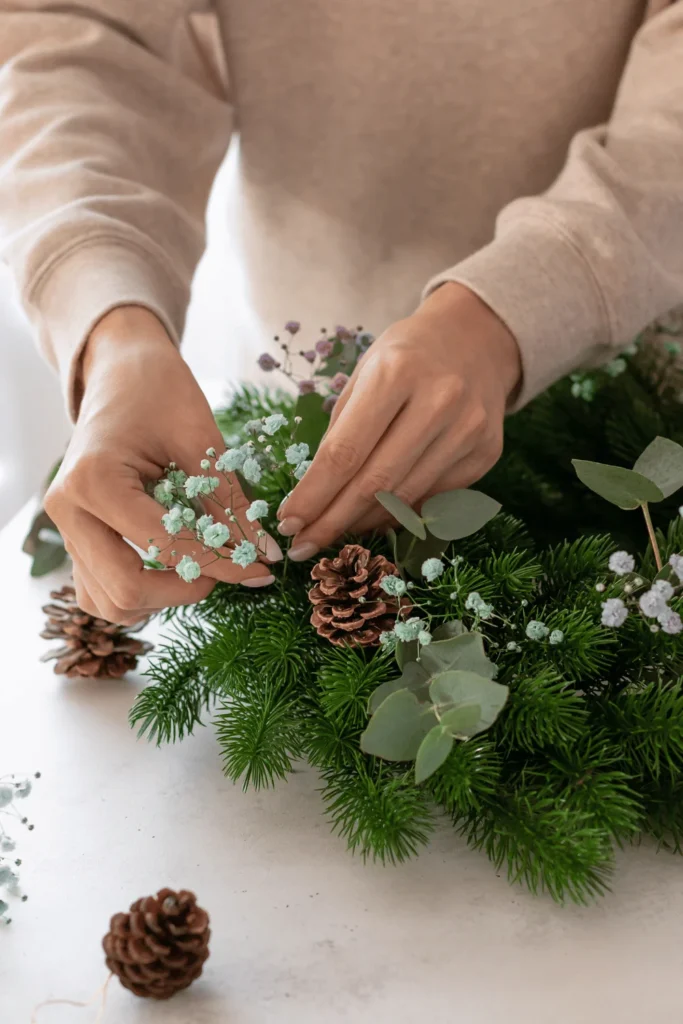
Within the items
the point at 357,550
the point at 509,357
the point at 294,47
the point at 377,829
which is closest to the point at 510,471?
the point at 509,357

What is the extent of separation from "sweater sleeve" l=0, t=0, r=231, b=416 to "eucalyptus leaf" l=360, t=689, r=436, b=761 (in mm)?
331

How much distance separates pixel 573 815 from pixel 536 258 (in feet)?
1.22

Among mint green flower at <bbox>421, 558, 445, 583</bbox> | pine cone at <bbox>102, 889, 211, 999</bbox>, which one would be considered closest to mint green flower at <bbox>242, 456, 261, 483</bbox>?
mint green flower at <bbox>421, 558, 445, 583</bbox>

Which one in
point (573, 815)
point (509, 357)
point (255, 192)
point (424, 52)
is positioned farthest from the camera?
point (255, 192)

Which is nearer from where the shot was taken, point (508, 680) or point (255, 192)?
point (508, 680)

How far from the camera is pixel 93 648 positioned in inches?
23.5

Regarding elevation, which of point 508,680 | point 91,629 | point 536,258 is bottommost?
point 91,629

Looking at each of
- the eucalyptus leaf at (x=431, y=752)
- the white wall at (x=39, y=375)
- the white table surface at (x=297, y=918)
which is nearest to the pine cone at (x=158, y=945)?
the white table surface at (x=297, y=918)

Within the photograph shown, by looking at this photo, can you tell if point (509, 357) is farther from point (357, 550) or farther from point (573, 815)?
point (573, 815)

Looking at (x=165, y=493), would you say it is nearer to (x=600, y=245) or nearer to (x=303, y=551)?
(x=303, y=551)

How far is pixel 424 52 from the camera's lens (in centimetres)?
75

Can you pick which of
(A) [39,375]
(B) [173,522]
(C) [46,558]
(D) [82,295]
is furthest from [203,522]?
(A) [39,375]

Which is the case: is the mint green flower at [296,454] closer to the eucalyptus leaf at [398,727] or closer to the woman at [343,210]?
the woman at [343,210]

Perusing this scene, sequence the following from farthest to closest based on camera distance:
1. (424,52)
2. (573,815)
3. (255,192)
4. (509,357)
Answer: (255,192) < (424,52) < (509,357) < (573,815)
